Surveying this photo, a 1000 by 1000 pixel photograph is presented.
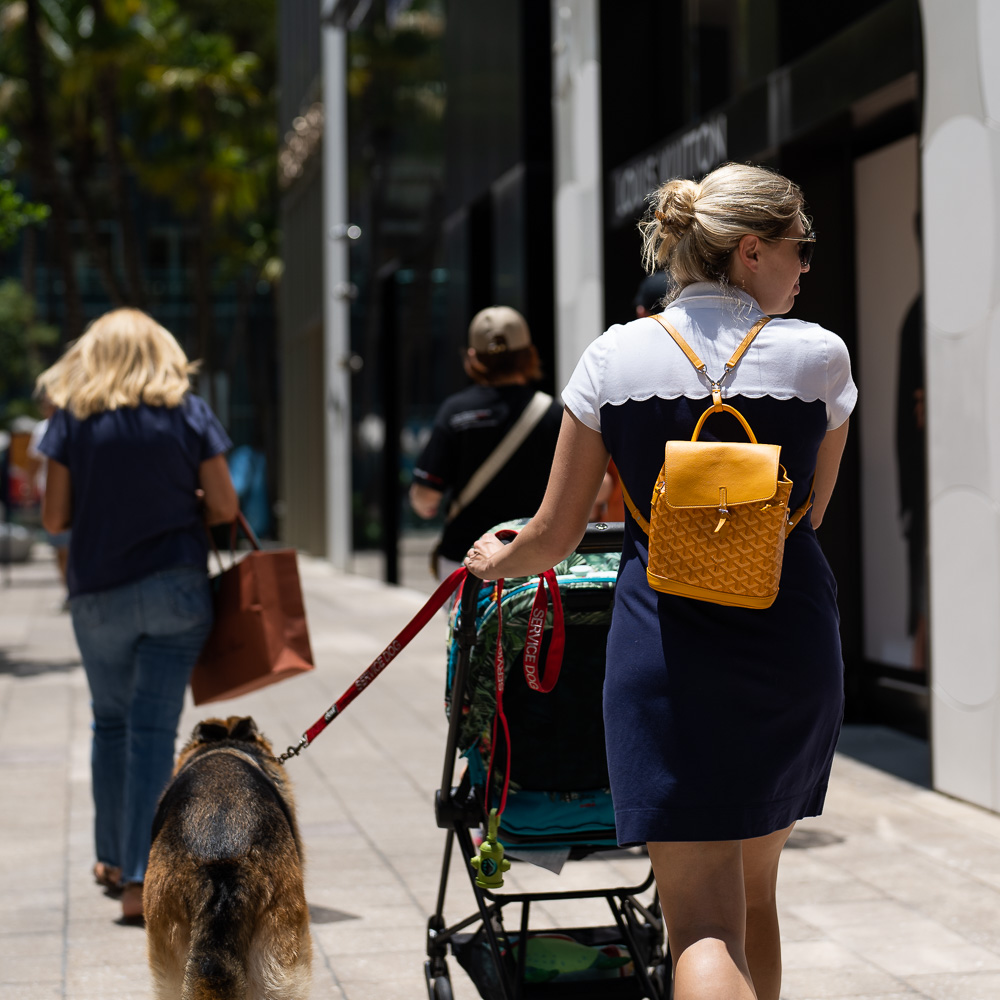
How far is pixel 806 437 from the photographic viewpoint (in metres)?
2.46

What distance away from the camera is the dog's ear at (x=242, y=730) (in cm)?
398

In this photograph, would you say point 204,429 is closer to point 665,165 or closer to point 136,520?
point 136,520

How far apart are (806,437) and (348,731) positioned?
6.12m

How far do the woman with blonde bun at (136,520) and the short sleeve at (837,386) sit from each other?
8.68ft

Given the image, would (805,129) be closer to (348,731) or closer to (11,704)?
(348,731)

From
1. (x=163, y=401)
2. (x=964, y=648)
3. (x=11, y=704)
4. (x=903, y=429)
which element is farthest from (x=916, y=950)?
(x=11, y=704)

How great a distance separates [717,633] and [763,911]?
0.64 m

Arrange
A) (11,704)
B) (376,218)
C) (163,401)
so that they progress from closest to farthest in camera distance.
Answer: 1. (163,401)
2. (11,704)
3. (376,218)

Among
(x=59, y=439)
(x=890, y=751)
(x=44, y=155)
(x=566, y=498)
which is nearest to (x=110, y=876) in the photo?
(x=59, y=439)

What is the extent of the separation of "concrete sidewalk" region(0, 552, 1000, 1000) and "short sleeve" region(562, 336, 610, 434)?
2103 mm

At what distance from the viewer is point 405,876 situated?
17.0 feet

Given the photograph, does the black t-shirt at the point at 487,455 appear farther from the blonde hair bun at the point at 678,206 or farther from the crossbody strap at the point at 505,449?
the blonde hair bun at the point at 678,206

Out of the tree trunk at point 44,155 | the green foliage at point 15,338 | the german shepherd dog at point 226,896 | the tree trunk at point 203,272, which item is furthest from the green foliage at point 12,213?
the green foliage at point 15,338

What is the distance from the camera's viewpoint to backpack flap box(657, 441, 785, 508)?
234 centimetres
